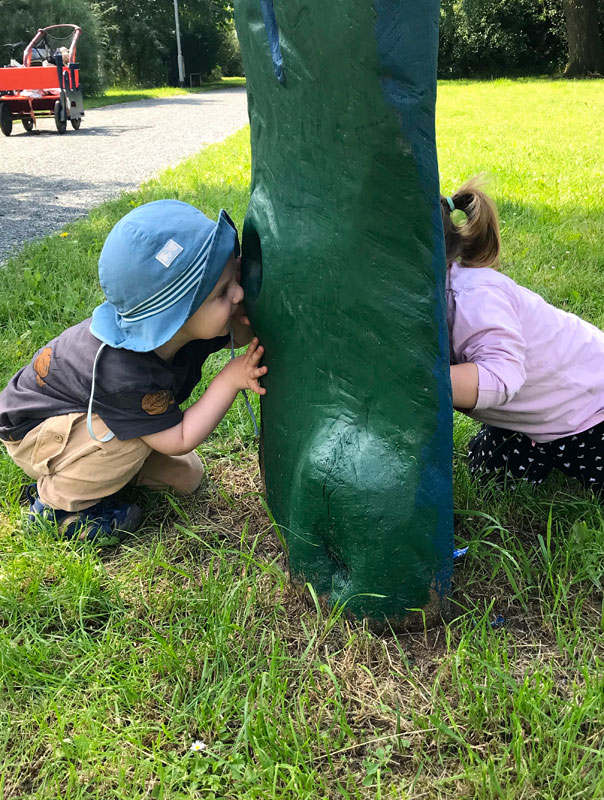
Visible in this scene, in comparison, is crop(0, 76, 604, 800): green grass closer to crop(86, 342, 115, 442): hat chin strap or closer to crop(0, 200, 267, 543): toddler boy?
crop(0, 200, 267, 543): toddler boy

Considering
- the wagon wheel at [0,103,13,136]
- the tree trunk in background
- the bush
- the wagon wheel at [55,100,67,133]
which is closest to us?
the wagon wheel at [0,103,13,136]

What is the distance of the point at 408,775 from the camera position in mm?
1389

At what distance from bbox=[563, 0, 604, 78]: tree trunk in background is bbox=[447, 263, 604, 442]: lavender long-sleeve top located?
977 inches

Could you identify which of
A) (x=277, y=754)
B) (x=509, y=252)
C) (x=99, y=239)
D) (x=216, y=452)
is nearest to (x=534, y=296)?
(x=216, y=452)

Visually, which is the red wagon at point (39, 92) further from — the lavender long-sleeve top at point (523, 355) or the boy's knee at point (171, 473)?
the lavender long-sleeve top at point (523, 355)

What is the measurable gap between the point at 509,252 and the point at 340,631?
10.6 ft

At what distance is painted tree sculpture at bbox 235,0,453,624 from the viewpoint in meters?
1.34

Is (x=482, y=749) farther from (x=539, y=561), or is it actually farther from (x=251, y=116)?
(x=251, y=116)

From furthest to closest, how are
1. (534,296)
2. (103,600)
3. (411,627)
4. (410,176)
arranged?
(534,296) < (103,600) < (411,627) < (410,176)

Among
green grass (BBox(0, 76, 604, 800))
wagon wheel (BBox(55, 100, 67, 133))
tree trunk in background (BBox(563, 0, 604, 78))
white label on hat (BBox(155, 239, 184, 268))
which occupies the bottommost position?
green grass (BBox(0, 76, 604, 800))

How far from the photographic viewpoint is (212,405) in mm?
1974

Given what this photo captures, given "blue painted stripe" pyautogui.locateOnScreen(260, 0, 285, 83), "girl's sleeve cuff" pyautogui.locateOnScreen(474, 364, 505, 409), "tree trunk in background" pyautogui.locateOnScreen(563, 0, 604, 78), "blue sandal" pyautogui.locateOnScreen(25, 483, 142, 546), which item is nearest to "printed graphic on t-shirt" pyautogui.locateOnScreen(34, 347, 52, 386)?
"blue sandal" pyautogui.locateOnScreen(25, 483, 142, 546)

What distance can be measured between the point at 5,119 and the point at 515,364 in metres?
11.7

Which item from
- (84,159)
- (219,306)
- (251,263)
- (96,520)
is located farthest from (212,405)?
(84,159)
